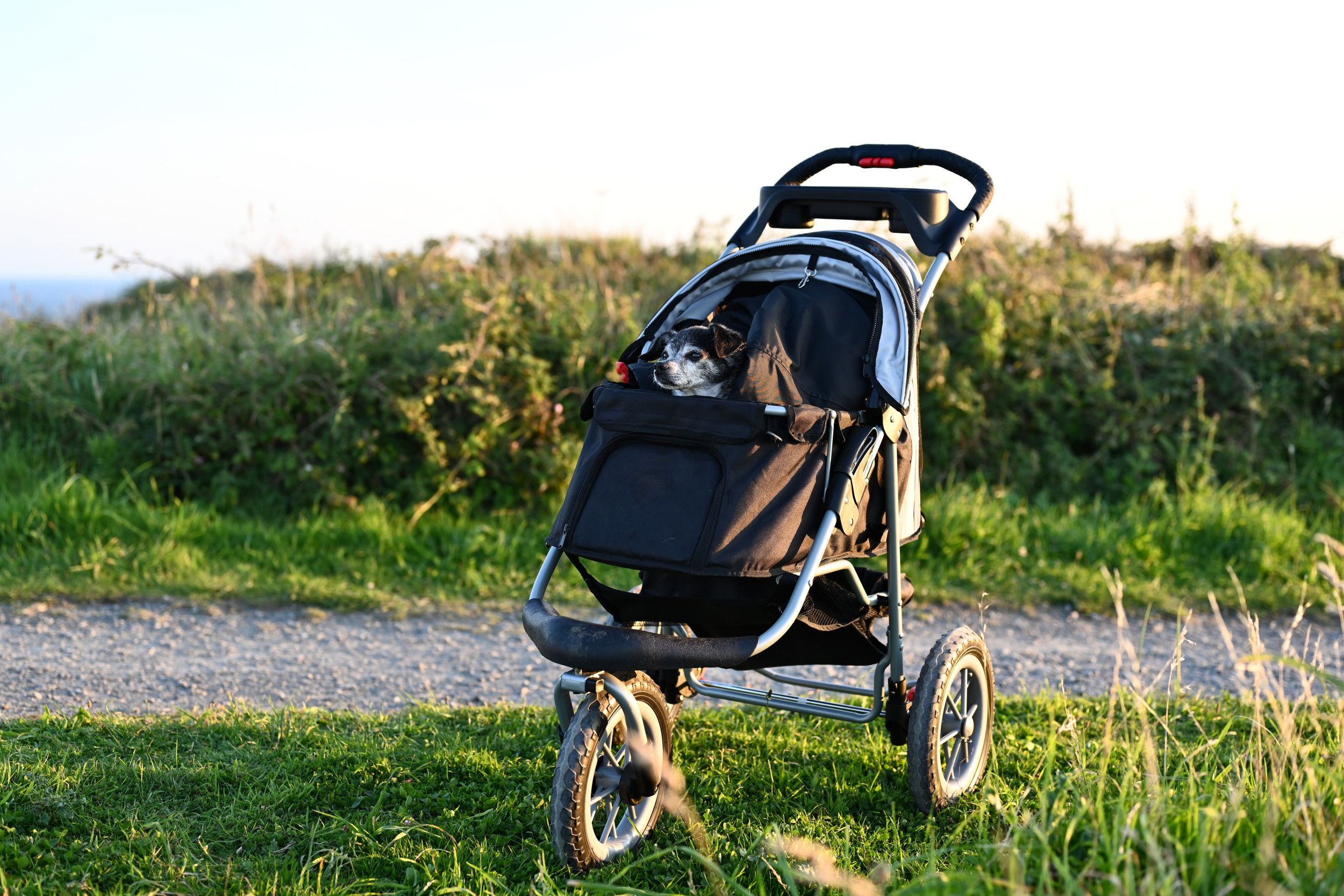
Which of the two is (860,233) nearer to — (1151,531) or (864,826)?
(864,826)

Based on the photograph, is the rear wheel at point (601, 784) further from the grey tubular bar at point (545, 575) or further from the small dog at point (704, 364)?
the small dog at point (704, 364)

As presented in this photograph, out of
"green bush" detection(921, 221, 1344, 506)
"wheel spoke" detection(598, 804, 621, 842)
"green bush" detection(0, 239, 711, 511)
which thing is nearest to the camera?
"wheel spoke" detection(598, 804, 621, 842)

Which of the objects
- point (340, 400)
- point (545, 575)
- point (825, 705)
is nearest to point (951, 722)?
point (825, 705)

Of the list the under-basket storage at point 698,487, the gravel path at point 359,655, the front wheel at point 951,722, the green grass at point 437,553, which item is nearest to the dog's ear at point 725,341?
the under-basket storage at point 698,487

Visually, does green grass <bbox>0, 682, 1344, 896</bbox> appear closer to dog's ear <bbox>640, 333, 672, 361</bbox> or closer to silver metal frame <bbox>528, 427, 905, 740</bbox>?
silver metal frame <bbox>528, 427, 905, 740</bbox>

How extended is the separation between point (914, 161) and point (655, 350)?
3.70ft

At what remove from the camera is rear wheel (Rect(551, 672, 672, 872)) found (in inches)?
105

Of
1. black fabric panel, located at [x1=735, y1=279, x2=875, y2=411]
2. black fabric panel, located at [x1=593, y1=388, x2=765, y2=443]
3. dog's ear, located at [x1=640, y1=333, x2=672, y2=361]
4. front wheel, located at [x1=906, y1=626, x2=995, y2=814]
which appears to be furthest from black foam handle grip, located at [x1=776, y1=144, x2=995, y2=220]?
front wheel, located at [x1=906, y1=626, x2=995, y2=814]

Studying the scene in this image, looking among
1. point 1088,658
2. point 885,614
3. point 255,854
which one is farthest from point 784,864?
point 1088,658

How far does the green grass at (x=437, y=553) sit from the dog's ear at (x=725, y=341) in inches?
110

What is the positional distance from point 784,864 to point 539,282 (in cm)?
548

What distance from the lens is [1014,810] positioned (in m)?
2.65

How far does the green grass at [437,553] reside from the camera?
555 centimetres

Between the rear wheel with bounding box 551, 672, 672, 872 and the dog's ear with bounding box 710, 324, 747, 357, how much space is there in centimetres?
97
